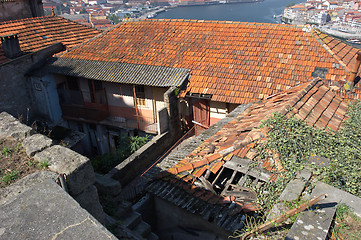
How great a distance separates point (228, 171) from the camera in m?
7.48

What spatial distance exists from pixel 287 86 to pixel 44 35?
15.1 meters

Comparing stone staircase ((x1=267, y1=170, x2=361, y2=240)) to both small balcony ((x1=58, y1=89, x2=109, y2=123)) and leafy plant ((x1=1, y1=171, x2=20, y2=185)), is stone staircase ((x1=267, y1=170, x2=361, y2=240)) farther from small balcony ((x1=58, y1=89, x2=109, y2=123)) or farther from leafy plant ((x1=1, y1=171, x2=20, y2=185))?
small balcony ((x1=58, y1=89, x2=109, y2=123))

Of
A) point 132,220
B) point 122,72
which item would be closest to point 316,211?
point 132,220

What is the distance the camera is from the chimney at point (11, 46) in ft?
46.7

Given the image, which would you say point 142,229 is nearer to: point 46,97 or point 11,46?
point 46,97

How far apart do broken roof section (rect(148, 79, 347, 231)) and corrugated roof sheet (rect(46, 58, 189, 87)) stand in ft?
15.9

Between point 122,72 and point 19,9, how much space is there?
12.0m

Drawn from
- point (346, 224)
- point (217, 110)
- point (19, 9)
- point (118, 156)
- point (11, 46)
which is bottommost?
point (118, 156)

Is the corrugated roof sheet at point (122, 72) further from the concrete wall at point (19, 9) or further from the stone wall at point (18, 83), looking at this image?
the concrete wall at point (19, 9)

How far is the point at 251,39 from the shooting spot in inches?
562

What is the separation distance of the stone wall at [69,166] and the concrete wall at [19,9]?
18.6 meters

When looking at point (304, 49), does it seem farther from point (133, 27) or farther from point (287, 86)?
point (133, 27)

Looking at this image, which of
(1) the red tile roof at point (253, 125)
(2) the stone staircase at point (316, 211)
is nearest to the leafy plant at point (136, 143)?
(1) the red tile roof at point (253, 125)

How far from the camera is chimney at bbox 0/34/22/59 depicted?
14234 mm
